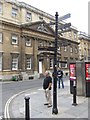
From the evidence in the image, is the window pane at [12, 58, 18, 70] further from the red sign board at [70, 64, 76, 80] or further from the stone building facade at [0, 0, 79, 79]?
the red sign board at [70, 64, 76, 80]

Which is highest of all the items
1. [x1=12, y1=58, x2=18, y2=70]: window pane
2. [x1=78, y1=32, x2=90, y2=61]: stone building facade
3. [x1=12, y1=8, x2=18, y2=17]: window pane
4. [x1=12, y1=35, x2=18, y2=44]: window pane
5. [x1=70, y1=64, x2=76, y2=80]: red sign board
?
[x1=12, y1=8, x2=18, y2=17]: window pane

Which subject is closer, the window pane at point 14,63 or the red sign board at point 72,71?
the red sign board at point 72,71

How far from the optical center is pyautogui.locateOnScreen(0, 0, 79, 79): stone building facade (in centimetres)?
3156

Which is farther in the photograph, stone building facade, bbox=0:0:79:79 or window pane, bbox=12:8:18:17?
window pane, bbox=12:8:18:17

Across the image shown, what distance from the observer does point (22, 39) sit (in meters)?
34.5

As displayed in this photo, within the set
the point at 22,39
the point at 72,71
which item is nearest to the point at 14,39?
the point at 22,39

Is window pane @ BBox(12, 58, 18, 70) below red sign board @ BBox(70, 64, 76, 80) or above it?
above

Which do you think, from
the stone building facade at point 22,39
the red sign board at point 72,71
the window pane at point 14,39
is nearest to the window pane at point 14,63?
the stone building facade at point 22,39

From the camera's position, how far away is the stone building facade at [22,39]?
31562 millimetres

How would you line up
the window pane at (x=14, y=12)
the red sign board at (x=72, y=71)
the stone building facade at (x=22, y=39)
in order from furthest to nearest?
the window pane at (x=14, y=12)
the stone building facade at (x=22, y=39)
the red sign board at (x=72, y=71)

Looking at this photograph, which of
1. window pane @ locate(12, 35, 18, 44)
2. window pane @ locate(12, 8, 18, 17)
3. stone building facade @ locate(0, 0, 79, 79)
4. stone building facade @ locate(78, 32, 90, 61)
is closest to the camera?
stone building facade @ locate(0, 0, 79, 79)

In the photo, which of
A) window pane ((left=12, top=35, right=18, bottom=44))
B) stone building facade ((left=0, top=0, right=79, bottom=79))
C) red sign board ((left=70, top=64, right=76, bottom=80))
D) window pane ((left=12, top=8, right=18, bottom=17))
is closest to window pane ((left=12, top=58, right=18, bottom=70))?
stone building facade ((left=0, top=0, right=79, bottom=79))

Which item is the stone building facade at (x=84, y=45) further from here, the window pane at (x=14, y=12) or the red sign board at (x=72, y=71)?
the red sign board at (x=72, y=71)

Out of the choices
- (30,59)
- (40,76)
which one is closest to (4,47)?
(30,59)
